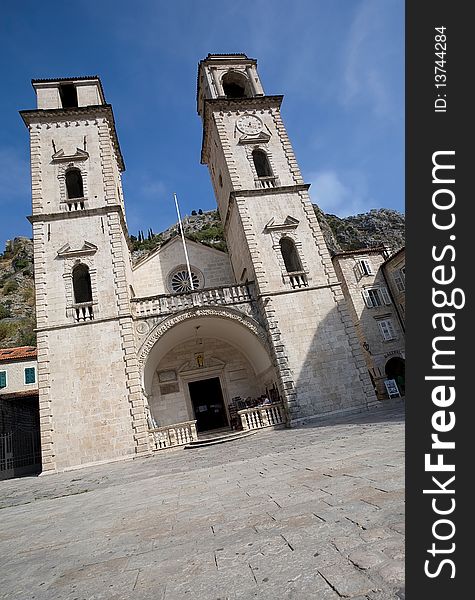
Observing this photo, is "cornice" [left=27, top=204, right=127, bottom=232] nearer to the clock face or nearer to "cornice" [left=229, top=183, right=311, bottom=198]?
"cornice" [left=229, top=183, right=311, bottom=198]

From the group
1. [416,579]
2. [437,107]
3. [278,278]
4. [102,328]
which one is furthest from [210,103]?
[416,579]

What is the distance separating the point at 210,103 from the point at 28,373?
20.8m

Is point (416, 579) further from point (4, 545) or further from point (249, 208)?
point (249, 208)

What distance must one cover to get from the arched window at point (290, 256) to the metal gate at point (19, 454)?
16.1m

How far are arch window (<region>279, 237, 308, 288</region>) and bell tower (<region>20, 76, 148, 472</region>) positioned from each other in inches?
294

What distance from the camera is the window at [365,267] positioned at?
27094 mm

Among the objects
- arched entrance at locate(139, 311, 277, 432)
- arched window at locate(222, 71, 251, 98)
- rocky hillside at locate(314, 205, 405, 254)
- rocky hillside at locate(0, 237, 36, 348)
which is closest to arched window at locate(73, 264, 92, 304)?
arched entrance at locate(139, 311, 277, 432)

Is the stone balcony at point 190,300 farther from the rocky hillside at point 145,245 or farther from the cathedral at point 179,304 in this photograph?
the rocky hillside at point 145,245

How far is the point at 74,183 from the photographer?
18453mm

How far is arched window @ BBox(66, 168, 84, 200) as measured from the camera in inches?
695

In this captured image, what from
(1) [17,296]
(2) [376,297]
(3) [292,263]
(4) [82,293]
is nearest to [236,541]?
(3) [292,263]

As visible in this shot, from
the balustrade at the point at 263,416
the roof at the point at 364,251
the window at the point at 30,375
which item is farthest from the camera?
the roof at the point at 364,251

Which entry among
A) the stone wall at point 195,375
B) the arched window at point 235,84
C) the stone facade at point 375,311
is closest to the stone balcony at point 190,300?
the stone wall at point 195,375

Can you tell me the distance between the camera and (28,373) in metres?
23.5
